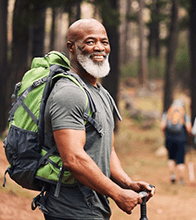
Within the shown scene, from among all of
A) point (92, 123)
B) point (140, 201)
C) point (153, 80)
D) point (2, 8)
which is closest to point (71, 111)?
point (92, 123)

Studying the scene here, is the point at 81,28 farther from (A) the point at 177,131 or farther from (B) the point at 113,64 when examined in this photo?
(B) the point at 113,64

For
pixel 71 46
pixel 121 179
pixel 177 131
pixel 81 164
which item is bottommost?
pixel 177 131

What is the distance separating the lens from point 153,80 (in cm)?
2908

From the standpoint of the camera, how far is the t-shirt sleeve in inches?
91.7

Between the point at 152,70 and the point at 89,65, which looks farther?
the point at 152,70

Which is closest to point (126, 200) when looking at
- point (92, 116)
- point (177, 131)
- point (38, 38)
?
point (92, 116)

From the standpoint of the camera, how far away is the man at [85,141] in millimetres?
2326

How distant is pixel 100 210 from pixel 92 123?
61 centimetres

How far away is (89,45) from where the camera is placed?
2.68 m

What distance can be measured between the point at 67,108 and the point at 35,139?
36cm

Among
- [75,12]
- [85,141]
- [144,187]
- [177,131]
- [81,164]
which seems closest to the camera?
[81,164]

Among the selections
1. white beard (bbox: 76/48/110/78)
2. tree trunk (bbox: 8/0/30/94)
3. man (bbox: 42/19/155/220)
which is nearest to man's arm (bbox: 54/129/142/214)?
man (bbox: 42/19/155/220)

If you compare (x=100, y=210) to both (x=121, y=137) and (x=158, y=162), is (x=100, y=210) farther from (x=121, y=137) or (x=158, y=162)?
(x=121, y=137)

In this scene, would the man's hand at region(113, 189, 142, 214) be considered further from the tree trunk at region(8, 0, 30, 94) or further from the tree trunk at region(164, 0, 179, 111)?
the tree trunk at region(164, 0, 179, 111)
